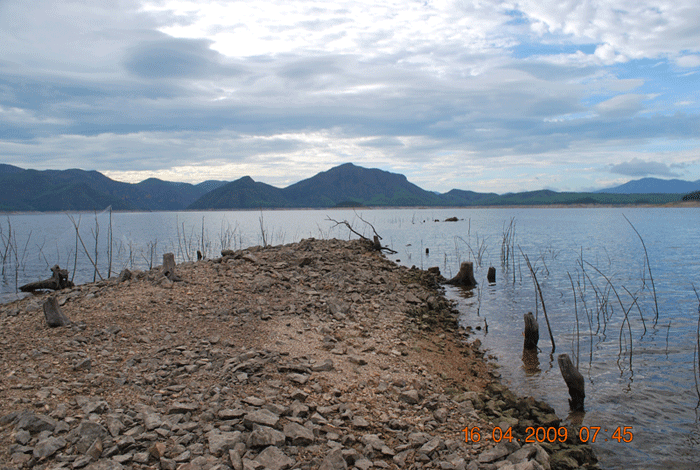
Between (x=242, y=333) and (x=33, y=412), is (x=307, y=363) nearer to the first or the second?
(x=242, y=333)

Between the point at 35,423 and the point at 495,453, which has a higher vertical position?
the point at 35,423

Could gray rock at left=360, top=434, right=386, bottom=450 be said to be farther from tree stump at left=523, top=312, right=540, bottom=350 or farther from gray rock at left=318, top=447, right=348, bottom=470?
tree stump at left=523, top=312, right=540, bottom=350

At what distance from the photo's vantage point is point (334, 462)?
4.70 metres

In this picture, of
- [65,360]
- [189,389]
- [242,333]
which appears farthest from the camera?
[242,333]

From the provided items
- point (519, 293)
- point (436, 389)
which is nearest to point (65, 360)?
point (436, 389)

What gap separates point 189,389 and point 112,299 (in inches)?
195

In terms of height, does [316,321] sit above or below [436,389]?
above

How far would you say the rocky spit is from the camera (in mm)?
4703

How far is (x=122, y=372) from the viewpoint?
6.28m

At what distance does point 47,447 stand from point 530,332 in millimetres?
10638

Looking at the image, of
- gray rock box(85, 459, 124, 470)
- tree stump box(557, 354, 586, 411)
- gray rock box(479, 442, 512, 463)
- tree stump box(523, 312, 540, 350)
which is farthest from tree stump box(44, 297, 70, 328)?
tree stump box(523, 312, 540, 350)

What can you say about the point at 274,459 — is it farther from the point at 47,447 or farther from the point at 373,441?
the point at 47,447
